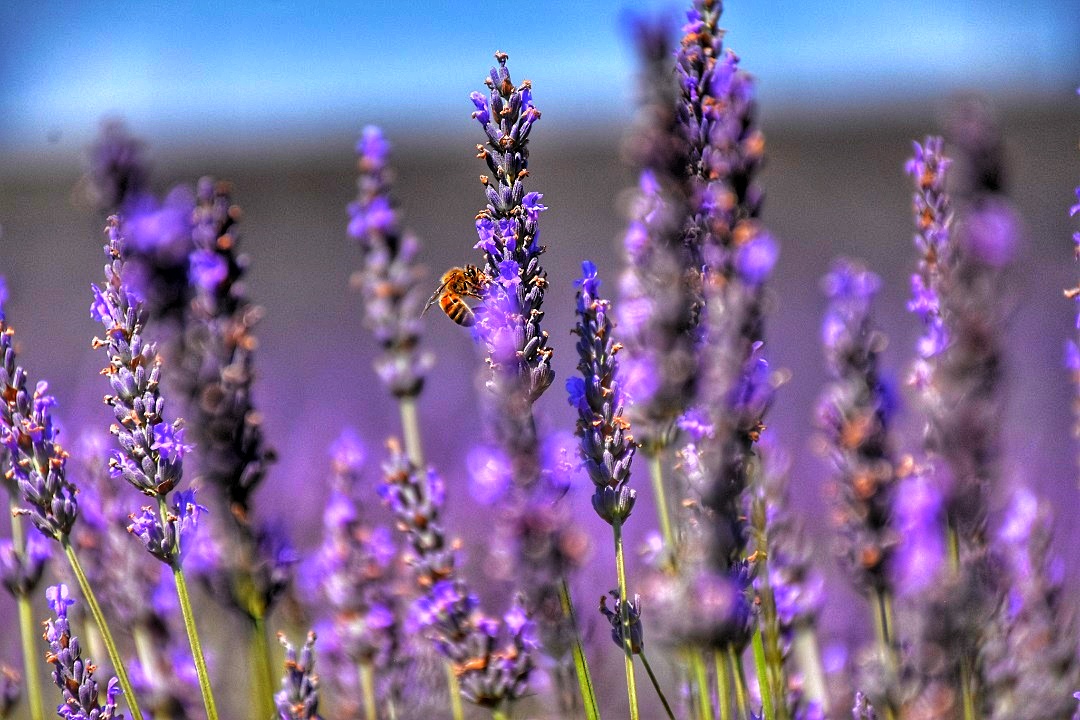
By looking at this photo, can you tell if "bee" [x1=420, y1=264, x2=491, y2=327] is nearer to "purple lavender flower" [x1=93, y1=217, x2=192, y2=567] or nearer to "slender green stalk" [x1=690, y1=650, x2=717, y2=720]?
"purple lavender flower" [x1=93, y1=217, x2=192, y2=567]

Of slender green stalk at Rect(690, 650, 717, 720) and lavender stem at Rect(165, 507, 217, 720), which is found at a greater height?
lavender stem at Rect(165, 507, 217, 720)

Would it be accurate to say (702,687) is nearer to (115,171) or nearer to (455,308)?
(115,171)

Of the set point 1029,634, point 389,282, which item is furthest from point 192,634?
point 1029,634

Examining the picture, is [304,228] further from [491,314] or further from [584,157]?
[491,314]

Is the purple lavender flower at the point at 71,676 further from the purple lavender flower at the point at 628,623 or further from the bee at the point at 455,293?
the bee at the point at 455,293

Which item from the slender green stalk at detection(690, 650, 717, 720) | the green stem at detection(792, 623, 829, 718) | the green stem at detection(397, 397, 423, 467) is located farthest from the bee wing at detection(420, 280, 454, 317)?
the slender green stalk at detection(690, 650, 717, 720)
